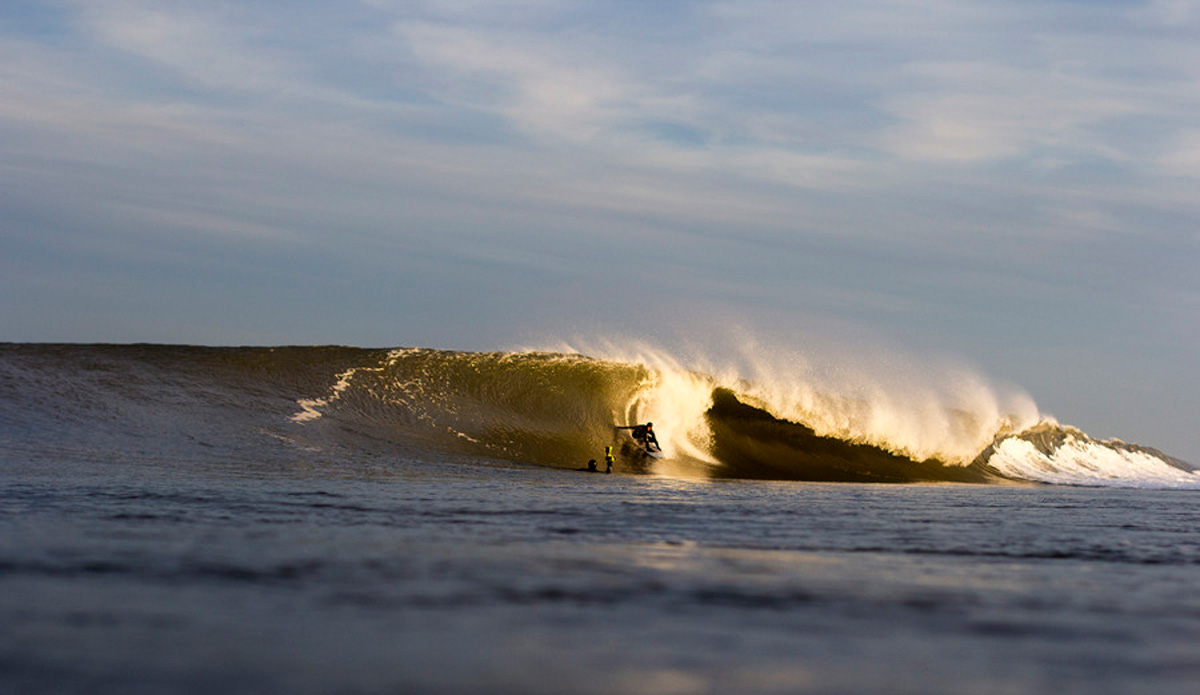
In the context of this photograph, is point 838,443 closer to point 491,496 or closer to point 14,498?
point 491,496

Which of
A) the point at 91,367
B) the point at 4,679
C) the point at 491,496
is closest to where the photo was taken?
the point at 4,679

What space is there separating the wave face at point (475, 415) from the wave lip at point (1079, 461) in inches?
4.1

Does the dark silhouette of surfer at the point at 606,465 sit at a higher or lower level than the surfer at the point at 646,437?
lower

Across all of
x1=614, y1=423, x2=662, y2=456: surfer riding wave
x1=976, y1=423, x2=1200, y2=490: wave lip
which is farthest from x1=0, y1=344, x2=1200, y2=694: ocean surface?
x1=976, y1=423, x2=1200, y2=490: wave lip

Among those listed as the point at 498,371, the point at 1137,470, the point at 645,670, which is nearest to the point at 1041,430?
the point at 1137,470

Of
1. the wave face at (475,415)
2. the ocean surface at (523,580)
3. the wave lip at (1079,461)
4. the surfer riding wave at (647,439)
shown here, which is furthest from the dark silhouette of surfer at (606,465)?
the wave lip at (1079,461)

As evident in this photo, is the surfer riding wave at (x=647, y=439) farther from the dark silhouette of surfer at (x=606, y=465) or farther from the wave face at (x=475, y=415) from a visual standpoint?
the dark silhouette of surfer at (x=606, y=465)

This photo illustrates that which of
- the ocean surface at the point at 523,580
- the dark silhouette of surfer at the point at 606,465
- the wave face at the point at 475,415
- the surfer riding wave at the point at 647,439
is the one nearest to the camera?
the ocean surface at the point at 523,580

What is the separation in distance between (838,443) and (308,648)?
18.5 meters

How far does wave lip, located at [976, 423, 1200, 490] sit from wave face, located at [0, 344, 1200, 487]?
0.34 feet

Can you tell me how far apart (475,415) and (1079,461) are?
15.6 m

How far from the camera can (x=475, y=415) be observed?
18.1 metres

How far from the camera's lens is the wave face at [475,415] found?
14.0m

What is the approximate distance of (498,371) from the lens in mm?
20234
